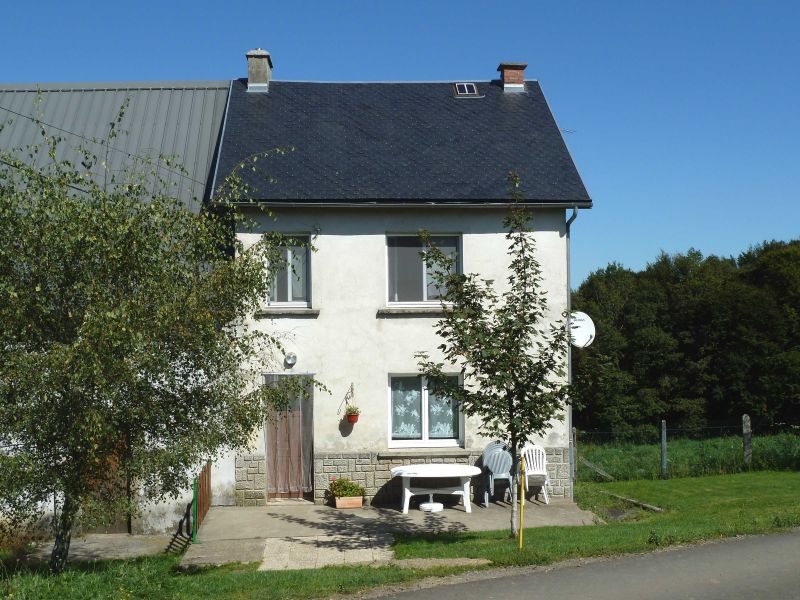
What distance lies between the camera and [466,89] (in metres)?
20.4

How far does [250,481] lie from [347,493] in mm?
1795

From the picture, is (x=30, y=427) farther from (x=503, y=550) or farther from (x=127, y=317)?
(x=503, y=550)

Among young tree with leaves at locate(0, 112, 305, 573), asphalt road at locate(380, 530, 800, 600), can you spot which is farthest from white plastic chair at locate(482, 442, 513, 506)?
young tree with leaves at locate(0, 112, 305, 573)

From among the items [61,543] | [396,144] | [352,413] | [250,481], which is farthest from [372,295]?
[61,543]

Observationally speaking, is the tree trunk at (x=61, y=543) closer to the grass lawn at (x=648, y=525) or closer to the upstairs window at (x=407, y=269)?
the grass lawn at (x=648, y=525)

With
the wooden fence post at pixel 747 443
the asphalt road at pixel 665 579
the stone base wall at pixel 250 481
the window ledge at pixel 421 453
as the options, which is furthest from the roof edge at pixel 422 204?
the wooden fence post at pixel 747 443

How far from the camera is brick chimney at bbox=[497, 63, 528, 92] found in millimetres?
20203

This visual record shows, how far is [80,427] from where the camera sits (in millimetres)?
8609

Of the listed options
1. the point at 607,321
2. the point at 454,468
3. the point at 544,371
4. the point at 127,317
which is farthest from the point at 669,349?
the point at 127,317

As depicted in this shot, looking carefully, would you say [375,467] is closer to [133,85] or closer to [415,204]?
[415,204]

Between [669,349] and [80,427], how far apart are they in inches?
1714

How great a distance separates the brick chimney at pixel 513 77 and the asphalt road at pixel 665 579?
12084 mm

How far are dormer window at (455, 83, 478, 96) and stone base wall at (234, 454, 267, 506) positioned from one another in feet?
31.4

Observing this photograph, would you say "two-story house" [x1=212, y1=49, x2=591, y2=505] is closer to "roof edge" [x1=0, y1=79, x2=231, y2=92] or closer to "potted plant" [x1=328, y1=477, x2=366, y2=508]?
"potted plant" [x1=328, y1=477, x2=366, y2=508]
